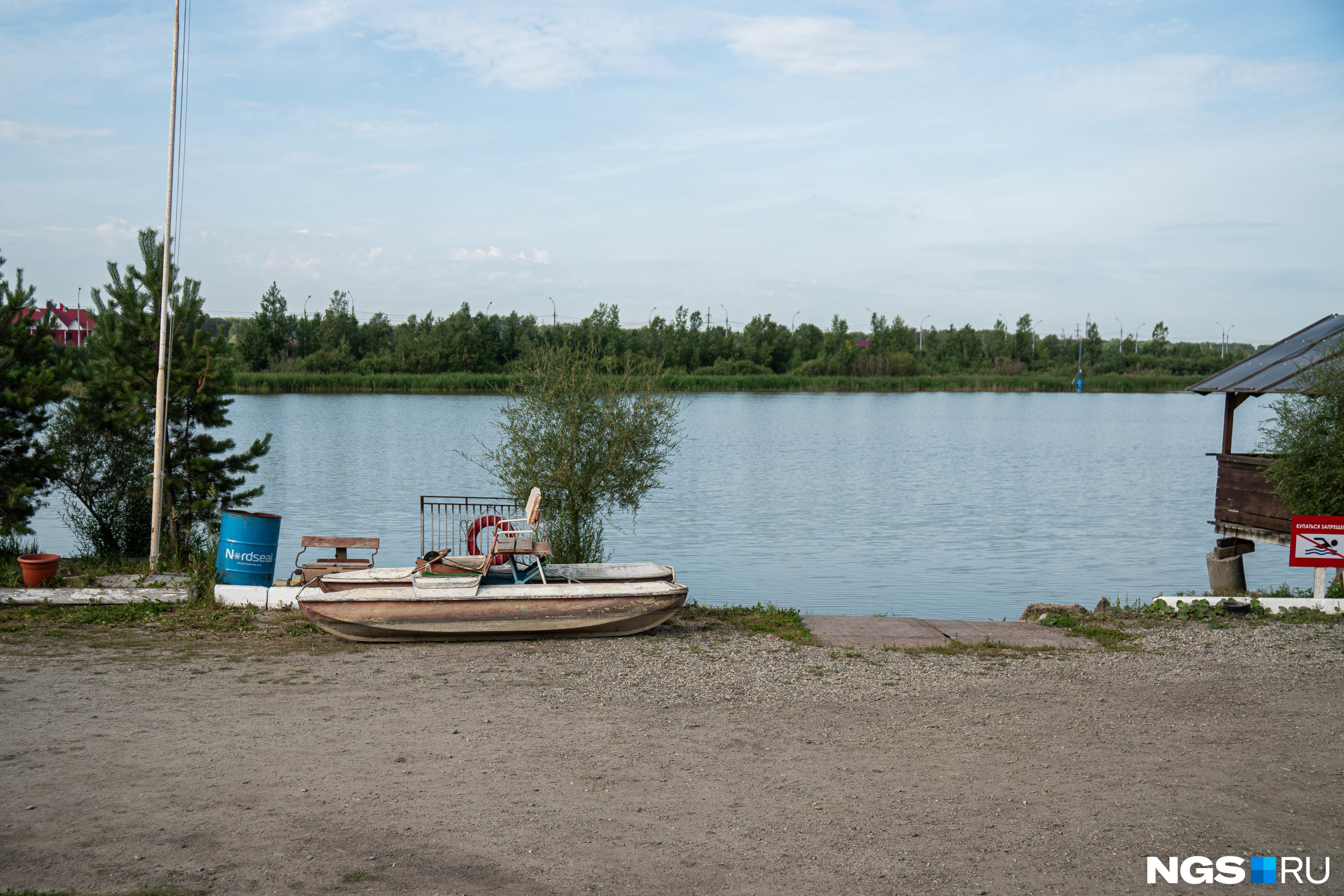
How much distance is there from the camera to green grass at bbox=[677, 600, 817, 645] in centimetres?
1055

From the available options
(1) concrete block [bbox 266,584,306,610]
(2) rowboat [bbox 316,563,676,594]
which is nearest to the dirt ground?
(2) rowboat [bbox 316,563,676,594]

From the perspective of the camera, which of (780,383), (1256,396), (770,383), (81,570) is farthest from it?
(780,383)

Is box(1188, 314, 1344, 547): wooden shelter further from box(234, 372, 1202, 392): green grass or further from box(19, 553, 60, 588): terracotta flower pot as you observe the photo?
box(234, 372, 1202, 392): green grass

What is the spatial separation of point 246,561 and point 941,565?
13.8 meters

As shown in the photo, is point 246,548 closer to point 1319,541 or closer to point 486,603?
point 486,603

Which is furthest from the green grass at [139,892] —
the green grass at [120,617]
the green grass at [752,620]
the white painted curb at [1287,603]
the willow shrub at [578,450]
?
the white painted curb at [1287,603]

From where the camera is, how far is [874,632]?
35.2 feet

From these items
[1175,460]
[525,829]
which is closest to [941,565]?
[525,829]

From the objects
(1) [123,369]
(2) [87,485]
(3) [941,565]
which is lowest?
(3) [941,565]

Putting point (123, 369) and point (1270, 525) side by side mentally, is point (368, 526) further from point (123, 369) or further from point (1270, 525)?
point (1270, 525)

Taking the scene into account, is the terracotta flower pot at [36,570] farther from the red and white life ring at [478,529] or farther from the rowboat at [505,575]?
the red and white life ring at [478,529]

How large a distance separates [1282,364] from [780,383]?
86087 mm

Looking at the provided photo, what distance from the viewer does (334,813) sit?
212 inches

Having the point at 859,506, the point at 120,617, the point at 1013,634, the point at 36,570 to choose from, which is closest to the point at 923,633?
Result: the point at 1013,634
